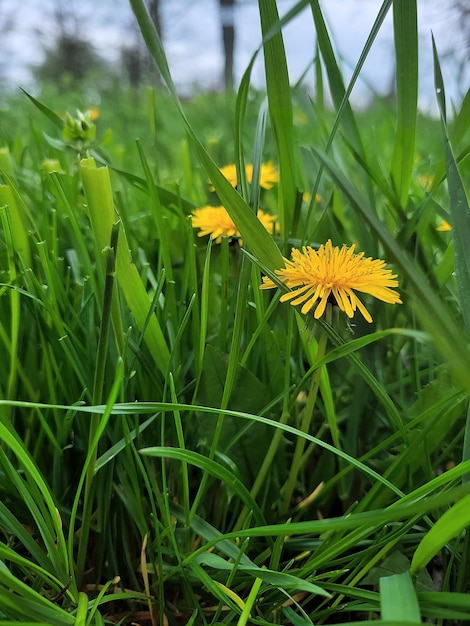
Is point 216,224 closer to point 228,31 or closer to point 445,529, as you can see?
point 445,529

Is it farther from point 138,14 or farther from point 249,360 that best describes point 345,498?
point 138,14

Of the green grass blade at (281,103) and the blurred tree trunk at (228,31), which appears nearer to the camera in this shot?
the green grass blade at (281,103)

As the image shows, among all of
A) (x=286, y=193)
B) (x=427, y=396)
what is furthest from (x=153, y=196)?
(x=427, y=396)

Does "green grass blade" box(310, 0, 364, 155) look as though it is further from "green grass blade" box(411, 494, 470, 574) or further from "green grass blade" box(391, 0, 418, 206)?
"green grass blade" box(411, 494, 470, 574)

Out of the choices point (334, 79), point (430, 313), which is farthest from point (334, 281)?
point (334, 79)

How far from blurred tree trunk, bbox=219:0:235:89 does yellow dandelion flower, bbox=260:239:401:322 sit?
4.93 metres

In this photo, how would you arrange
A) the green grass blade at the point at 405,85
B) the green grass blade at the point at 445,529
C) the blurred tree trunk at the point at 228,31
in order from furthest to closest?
the blurred tree trunk at the point at 228,31 < the green grass blade at the point at 405,85 < the green grass blade at the point at 445,529

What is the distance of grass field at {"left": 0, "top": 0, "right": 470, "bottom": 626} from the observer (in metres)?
0.24

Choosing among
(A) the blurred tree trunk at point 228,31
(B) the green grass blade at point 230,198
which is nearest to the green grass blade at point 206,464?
(B) the green grass blade at point 230,198

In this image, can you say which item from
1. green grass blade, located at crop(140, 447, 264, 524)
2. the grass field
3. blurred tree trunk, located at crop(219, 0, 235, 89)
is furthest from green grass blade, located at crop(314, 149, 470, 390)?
blurred tree trunk, located at crop(219, 0, 235, 89)

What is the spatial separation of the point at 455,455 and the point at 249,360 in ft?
0.51

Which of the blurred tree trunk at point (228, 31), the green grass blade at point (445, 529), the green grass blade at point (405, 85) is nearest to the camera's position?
the green grass blade at point (445, 529)

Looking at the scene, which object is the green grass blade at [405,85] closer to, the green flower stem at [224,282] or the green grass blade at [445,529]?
the green flower stem at [224,282]

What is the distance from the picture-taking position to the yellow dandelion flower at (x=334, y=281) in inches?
9.9
